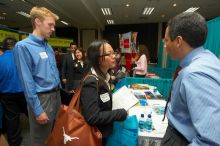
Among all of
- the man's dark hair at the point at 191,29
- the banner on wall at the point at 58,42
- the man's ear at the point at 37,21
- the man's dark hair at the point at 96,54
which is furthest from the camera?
the banner on wall at the point at 58,42

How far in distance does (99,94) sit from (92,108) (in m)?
0.11

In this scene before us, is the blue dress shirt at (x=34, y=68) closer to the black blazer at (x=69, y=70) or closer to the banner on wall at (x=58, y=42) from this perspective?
the black blazer at (x=69, y=70)

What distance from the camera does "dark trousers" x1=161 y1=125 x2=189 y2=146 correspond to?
86 cm

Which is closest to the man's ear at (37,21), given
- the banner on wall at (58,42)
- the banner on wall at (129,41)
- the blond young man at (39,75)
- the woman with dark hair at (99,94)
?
the blond young man at (39,75)

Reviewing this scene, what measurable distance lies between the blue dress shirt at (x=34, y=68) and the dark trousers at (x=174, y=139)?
3.36 ft

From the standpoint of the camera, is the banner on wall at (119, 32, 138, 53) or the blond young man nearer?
the blond young man

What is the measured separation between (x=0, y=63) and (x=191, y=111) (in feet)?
8.22

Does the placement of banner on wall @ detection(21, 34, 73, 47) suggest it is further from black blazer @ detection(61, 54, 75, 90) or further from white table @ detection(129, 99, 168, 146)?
white table @ detection(129, 99, 168, 146)

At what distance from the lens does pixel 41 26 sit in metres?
1.67

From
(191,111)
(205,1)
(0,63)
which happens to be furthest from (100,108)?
(205,1)

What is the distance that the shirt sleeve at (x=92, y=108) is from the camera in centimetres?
112

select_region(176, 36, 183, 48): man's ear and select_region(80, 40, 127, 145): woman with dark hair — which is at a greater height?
select_region(176, 36, 183, 48): man's ear

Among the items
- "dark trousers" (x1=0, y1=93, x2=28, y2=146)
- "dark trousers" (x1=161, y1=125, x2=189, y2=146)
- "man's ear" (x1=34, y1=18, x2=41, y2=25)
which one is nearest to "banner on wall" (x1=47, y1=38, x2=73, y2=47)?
"dark trousers" (x1=0, y1=93, x2=28, y2=146)

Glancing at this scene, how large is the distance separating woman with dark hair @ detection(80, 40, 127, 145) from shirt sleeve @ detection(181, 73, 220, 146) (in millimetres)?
551
